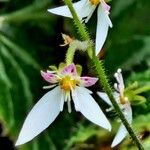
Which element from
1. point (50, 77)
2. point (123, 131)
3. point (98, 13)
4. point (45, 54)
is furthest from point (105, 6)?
point (45, 54)

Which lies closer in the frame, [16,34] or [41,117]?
[41,117]

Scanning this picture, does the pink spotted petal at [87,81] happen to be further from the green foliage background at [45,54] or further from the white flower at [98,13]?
the green foliage background at [45,54]

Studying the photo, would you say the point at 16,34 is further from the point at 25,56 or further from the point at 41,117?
the point at 41,117

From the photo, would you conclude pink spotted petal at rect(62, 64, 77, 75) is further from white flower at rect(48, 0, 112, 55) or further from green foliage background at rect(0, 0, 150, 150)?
green foliage background at rect(0, 0, 150, 150)

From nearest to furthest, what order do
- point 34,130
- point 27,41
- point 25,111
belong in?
1. point 34,130
2. point 25,111
3. point 27,41

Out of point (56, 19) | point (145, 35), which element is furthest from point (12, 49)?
point (145, 35)

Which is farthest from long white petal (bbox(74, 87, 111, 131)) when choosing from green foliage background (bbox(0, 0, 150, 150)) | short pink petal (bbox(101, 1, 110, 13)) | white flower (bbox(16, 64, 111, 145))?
green foliage background (bbox(0, 0, 150, 150))

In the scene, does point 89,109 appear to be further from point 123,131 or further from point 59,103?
point 123,131

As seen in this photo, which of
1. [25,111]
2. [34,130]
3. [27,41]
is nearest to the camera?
[34,130]
